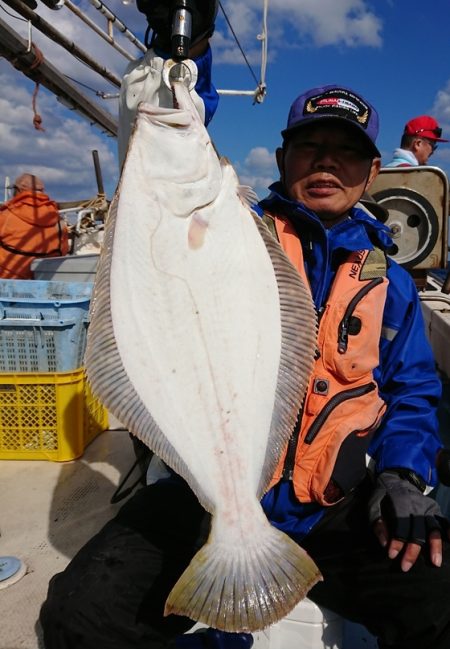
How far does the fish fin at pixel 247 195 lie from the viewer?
5.25 ft

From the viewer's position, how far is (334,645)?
1.94 metres

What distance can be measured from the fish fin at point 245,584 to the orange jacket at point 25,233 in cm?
593

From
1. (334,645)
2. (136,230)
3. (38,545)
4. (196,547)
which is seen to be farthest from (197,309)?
(38,545)

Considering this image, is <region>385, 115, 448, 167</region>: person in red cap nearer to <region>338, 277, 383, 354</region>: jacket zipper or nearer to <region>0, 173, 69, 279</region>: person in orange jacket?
<region>338, 277, 383, 354</region>: jacket zipper

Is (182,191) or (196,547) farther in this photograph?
(196,547)

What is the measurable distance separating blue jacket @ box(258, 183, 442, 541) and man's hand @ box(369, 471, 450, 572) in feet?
0.47

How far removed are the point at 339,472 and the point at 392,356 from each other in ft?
2.00

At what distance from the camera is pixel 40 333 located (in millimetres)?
3514

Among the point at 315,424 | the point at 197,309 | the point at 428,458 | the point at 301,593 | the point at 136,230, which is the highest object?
the point at 136,230

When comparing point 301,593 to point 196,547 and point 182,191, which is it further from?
point 182,191

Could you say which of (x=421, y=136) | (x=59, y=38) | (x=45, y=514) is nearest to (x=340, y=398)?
(x=45, y=514)

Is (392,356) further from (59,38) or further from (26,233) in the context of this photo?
(59,38)

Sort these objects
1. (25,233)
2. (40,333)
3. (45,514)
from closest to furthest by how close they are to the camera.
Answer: (45,514)
(40,333)
(25,233)

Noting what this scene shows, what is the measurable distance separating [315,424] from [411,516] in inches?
18.6
